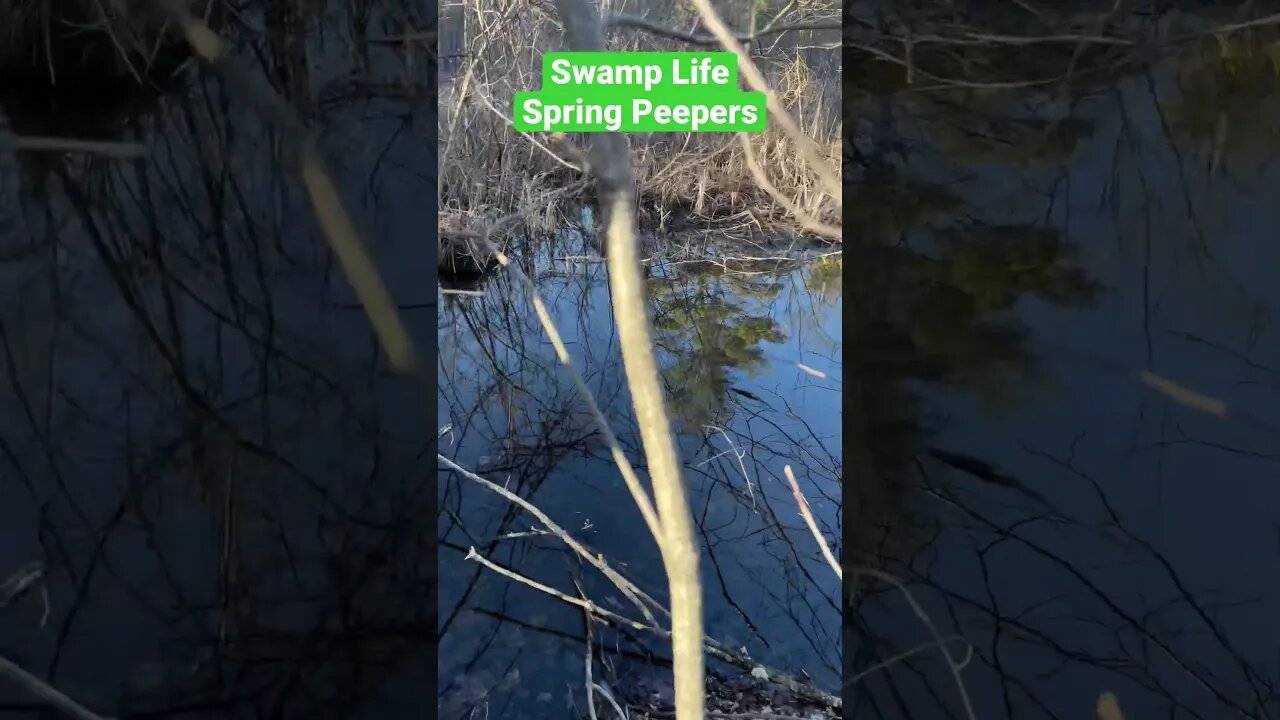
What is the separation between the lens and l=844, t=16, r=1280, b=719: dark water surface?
1601mm

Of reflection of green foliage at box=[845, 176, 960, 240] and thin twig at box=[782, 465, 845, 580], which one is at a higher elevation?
reflection of green foliage at box=[845, 176, 960, 240]

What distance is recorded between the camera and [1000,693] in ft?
5.49

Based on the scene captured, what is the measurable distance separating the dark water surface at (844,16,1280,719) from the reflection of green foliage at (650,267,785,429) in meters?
0.16

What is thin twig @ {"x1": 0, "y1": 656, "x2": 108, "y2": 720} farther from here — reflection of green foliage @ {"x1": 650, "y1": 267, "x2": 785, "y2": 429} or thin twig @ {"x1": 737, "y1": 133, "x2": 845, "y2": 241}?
thin twig @ {"x1": 737, "y1": 133, "x2": 845, "y2": 241}

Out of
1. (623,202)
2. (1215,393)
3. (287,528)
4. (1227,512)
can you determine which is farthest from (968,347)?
→ (287,528)

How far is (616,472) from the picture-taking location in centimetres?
164

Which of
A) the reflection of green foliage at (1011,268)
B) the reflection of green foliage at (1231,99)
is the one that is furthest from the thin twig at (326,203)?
the reflection of green foliage at (1231,99)

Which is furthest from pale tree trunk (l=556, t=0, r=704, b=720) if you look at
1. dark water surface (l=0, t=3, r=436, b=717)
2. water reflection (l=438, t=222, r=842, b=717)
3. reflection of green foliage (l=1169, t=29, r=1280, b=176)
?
reflection of green foliage (l=1169, t=29, r=1280, b=176)

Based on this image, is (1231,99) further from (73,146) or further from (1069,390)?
(73,146)

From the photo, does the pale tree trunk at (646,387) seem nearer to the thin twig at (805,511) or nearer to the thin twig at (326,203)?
the thin twig at (805,511)

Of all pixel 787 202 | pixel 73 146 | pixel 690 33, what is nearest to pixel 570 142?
pixel 690 33

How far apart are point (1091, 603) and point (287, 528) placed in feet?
4.37

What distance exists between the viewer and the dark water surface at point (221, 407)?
1573 millimetres

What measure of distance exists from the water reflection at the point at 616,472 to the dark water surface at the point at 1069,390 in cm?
8
